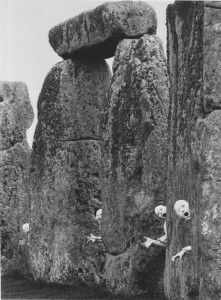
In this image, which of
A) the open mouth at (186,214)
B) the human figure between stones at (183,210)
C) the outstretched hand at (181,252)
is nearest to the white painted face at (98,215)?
the outstretched hand at (181,252)

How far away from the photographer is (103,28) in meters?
14.5

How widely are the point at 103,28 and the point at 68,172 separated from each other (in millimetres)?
2336

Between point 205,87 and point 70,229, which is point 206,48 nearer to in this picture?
point 205,87

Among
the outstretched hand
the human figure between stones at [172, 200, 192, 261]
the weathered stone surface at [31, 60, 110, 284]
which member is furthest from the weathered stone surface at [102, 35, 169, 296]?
the human figure between stones at [172, 200, 192, 261]

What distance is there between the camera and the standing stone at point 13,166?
712 inches

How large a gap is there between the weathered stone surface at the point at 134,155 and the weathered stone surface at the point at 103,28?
34cm

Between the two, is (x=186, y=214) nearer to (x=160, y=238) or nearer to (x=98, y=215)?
(x=160, y=238)

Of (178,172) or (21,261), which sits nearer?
(178,172)

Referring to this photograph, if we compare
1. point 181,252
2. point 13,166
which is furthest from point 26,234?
point 181,252

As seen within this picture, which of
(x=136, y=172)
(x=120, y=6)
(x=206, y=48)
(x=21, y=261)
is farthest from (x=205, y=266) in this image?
(x=21, y=261)

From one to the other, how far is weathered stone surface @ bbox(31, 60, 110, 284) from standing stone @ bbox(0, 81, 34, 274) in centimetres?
182

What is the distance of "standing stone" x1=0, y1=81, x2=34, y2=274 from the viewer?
59.4ft

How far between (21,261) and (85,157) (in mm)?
2773

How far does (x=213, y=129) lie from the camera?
8.85m
